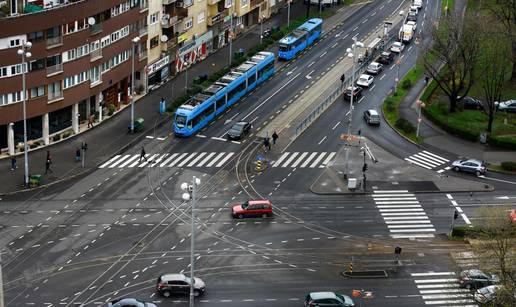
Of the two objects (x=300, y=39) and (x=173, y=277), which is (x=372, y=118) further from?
(x=173, y=277)

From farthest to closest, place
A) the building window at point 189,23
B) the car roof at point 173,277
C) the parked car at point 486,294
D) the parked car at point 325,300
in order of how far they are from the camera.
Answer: the building window at point 189,23
the car roof at point 173,277
the parked car at point 325,300
the parked car at point 486,294

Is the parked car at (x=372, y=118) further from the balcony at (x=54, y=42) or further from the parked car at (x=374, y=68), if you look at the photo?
the balcony at (x=54, y=42)

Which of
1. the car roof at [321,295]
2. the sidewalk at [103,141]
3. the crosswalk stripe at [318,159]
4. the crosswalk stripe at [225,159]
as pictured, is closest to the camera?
the car roof at [321,295]

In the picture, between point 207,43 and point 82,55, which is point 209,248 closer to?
point 82,55

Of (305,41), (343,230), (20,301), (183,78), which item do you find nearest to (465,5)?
(305,41)

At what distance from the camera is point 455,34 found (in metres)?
135

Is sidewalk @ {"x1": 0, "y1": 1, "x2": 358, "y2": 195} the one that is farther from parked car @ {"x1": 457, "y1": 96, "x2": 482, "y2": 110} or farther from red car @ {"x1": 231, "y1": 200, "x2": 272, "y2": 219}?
parked car @ {"x1": 457, "y1": 96, "x2": 482, "y2": 110}

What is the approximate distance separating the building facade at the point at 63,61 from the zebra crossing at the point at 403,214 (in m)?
36.6

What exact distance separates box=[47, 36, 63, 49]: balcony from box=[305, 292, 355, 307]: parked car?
47.2 meters

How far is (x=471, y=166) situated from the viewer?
12031 cm

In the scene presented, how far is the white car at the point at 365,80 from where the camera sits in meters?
148

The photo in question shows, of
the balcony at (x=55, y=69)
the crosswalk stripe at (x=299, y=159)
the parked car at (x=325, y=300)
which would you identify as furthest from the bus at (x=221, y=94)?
the parked car at (x=325, y=300)

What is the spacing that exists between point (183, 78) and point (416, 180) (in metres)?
43.4

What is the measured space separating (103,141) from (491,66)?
171 ft
